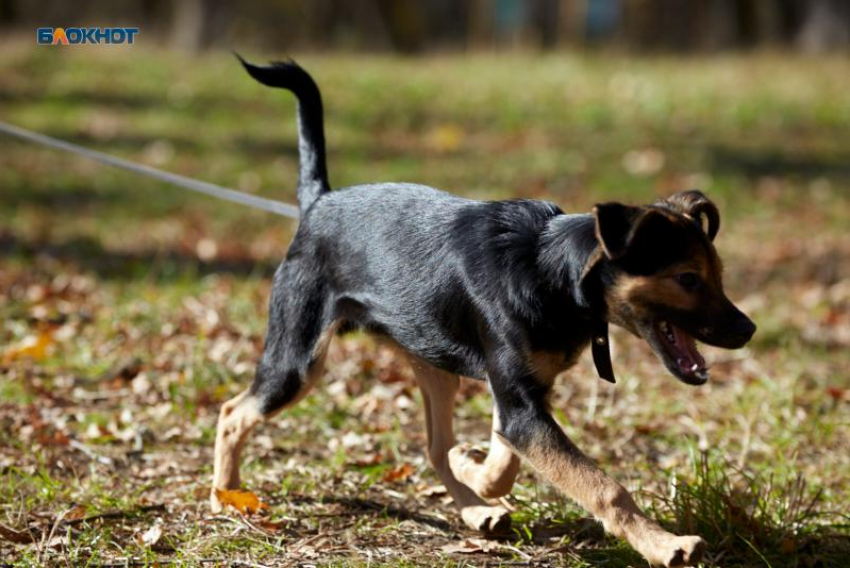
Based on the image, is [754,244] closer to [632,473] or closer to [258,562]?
[632,473]

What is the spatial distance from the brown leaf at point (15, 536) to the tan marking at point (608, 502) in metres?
1.96

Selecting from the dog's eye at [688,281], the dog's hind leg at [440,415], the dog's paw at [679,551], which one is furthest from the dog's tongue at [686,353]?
the dog's hind leg at [440,415]

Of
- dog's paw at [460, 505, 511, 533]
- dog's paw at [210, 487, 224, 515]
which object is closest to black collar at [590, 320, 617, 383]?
dog's paw at [460, 505, 511, 533]

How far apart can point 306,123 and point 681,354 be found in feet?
6.57

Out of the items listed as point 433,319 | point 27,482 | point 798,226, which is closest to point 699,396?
point 433,319

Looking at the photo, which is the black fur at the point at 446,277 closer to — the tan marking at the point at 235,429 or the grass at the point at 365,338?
the tan marking at the point at 235,429

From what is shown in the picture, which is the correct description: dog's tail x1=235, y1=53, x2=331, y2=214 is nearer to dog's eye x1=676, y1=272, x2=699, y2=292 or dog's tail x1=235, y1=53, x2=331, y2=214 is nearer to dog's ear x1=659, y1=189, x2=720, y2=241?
dog's ear x1=659, y1=189, x2=720, y2=241

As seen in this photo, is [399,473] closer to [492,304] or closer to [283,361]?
[283,361]

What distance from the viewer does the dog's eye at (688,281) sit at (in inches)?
152

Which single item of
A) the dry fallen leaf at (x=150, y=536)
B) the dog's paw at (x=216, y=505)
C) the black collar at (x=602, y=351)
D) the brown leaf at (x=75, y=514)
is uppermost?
the black collar at (x=602, y=351)

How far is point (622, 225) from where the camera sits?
378 cm

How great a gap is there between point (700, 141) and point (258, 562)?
1072 centimetres

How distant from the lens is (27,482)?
4934 millimetres
